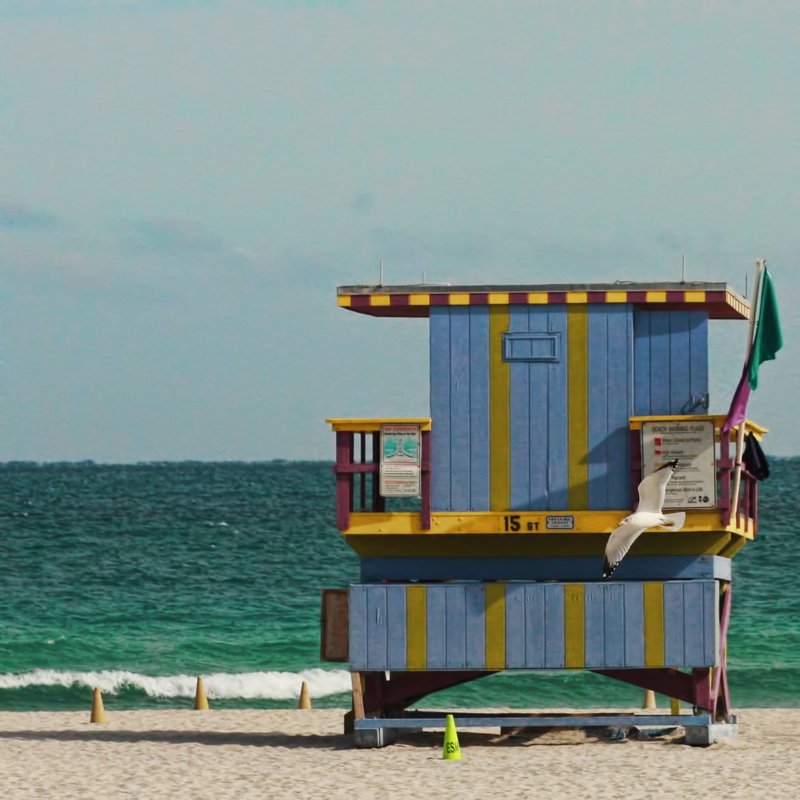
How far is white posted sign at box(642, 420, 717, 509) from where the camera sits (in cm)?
2405

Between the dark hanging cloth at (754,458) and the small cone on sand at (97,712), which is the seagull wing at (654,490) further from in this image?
the small cone on sand at (97,712)

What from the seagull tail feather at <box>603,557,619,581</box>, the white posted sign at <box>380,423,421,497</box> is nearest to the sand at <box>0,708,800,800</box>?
the seagull tail feather at <box>603,557,619,581</box>

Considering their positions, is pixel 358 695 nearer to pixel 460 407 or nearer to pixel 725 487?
pixel 460 407

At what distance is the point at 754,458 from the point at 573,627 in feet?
10.4

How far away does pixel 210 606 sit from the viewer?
2579 inches

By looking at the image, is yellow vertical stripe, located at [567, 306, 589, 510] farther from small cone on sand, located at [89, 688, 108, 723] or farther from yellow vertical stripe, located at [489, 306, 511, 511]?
small cone on sand, located at [89, 688, 108, 723]

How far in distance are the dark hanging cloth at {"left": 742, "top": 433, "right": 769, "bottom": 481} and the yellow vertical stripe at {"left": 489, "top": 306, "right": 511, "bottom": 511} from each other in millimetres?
3051

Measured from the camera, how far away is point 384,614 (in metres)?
24.5

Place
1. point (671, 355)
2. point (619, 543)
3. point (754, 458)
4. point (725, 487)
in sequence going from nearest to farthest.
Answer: point (619, 543) < point (725, 487) < point (754, 458) < point (671, 355)

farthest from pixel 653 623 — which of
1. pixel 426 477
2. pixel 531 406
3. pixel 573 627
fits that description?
pixel 426 477

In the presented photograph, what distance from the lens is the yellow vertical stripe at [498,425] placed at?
2441 centimetres

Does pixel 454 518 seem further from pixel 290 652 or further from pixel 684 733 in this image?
pixel 290 652

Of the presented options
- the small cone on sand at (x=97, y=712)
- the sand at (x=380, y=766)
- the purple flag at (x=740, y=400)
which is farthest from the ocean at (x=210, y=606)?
the purple flag at (x=740, y=400)

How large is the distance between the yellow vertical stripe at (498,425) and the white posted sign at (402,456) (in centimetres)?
91
